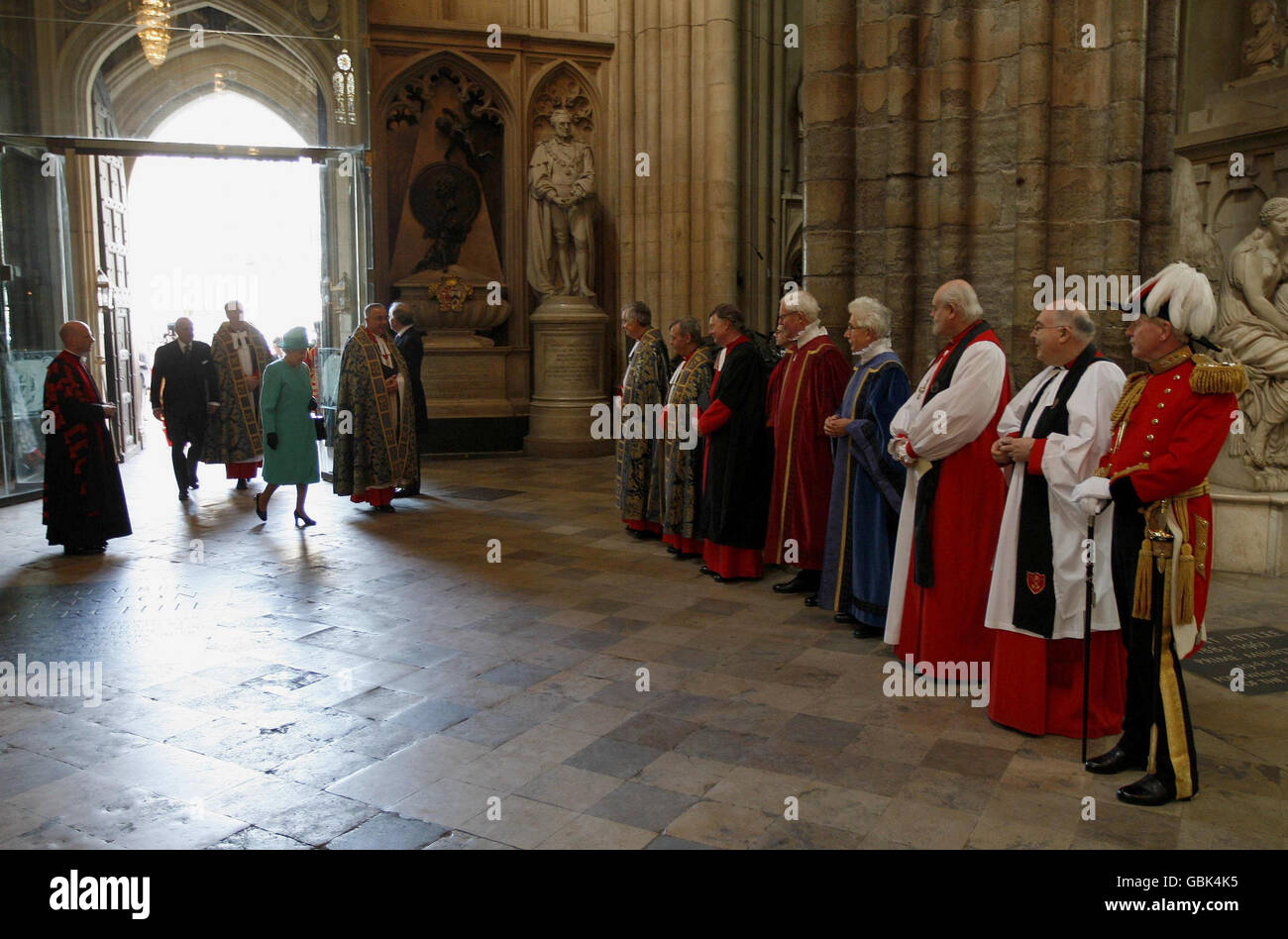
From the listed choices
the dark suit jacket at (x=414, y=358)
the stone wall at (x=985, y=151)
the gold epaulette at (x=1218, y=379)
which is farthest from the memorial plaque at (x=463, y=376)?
the gold epaulette at (x=1218, y=379)

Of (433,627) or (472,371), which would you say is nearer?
(433,627)

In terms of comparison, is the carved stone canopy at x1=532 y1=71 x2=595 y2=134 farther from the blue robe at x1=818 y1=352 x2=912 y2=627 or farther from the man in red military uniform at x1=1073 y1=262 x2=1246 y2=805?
the man in red military uniform at x1=1073 y1=262 x2=1246 y2=805

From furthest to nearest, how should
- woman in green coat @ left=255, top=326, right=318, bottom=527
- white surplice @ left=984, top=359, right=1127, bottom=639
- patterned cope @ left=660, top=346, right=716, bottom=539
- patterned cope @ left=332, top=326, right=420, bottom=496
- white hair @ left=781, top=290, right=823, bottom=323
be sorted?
patterned cope @ left=332, top=326, right=420, bottom=496 < woman in green coat @ left=255, top=326, right=318, bottom=527 < patterned cope @ left=660, top=346, right=716, bottom=539 < white hair @ left=781, top=290, right=823, bottom=323 < white surplice @ left=984, top=359, right=1127, bottom=639

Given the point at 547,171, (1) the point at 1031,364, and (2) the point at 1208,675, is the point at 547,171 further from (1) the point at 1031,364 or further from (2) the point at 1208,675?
(2) the point at 1208,675

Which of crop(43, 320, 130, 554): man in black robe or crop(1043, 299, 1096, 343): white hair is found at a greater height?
crop(1043, 299, 1096, 343): white hair

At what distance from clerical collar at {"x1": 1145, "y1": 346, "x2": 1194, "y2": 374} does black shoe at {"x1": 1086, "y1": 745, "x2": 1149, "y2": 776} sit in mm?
1276

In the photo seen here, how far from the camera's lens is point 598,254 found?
12.8m

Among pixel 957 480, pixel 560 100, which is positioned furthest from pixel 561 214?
pixel 957 480

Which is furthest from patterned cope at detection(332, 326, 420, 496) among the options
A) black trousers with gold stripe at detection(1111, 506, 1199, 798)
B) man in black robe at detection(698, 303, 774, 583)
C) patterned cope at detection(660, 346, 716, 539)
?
black trousers with gold stripe at detection(1111, 506, 1199, 798)

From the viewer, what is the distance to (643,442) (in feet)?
24.5

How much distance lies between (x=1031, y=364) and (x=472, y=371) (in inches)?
295

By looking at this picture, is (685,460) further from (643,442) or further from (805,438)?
(805,438)

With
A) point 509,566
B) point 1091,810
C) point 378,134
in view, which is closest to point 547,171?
point 378,134

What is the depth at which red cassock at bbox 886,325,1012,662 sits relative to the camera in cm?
425
